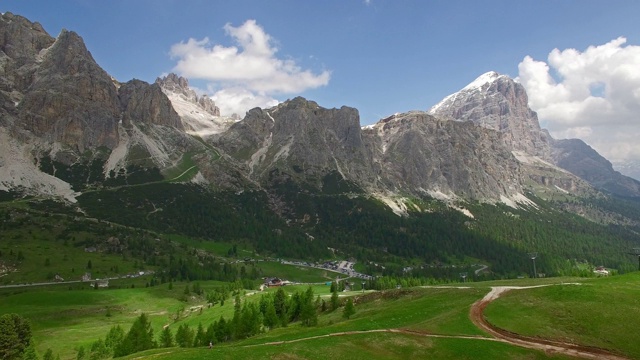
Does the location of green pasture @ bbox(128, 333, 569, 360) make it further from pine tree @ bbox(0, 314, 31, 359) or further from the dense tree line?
pine tree @ bbox(0, 314, 31, 359)

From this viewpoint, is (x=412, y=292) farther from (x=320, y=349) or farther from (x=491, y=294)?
(x=320, y=349)

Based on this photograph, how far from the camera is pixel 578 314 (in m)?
66.6

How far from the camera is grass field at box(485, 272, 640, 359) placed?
6075 cm

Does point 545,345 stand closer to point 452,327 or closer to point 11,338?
point 452,327

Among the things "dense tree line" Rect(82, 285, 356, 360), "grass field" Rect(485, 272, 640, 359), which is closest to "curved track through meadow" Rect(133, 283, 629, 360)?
"grass field" Rect(485, 272, 640, 359)

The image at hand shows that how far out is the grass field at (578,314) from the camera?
60.8 metres

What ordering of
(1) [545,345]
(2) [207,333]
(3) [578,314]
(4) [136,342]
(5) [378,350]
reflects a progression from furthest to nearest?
(2) [207,333] → (4) [136,342] → (3) [578,314] → (1) [545,345] → (5) [378,350]

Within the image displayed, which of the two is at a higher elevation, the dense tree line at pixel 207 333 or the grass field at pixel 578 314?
the grass field at pixel 578 314

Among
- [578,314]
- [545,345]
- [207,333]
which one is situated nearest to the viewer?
[545,345]

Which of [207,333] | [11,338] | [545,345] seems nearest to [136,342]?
[207,333]

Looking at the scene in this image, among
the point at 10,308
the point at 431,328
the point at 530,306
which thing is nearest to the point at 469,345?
the point at 431,328

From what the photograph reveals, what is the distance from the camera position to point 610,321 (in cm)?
6431

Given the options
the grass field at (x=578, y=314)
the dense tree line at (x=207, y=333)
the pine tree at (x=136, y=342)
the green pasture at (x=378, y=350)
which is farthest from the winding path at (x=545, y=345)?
the pine tree at (x=136, y=342)

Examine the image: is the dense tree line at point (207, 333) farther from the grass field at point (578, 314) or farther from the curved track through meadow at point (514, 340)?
the grass field at point (578, 314)
